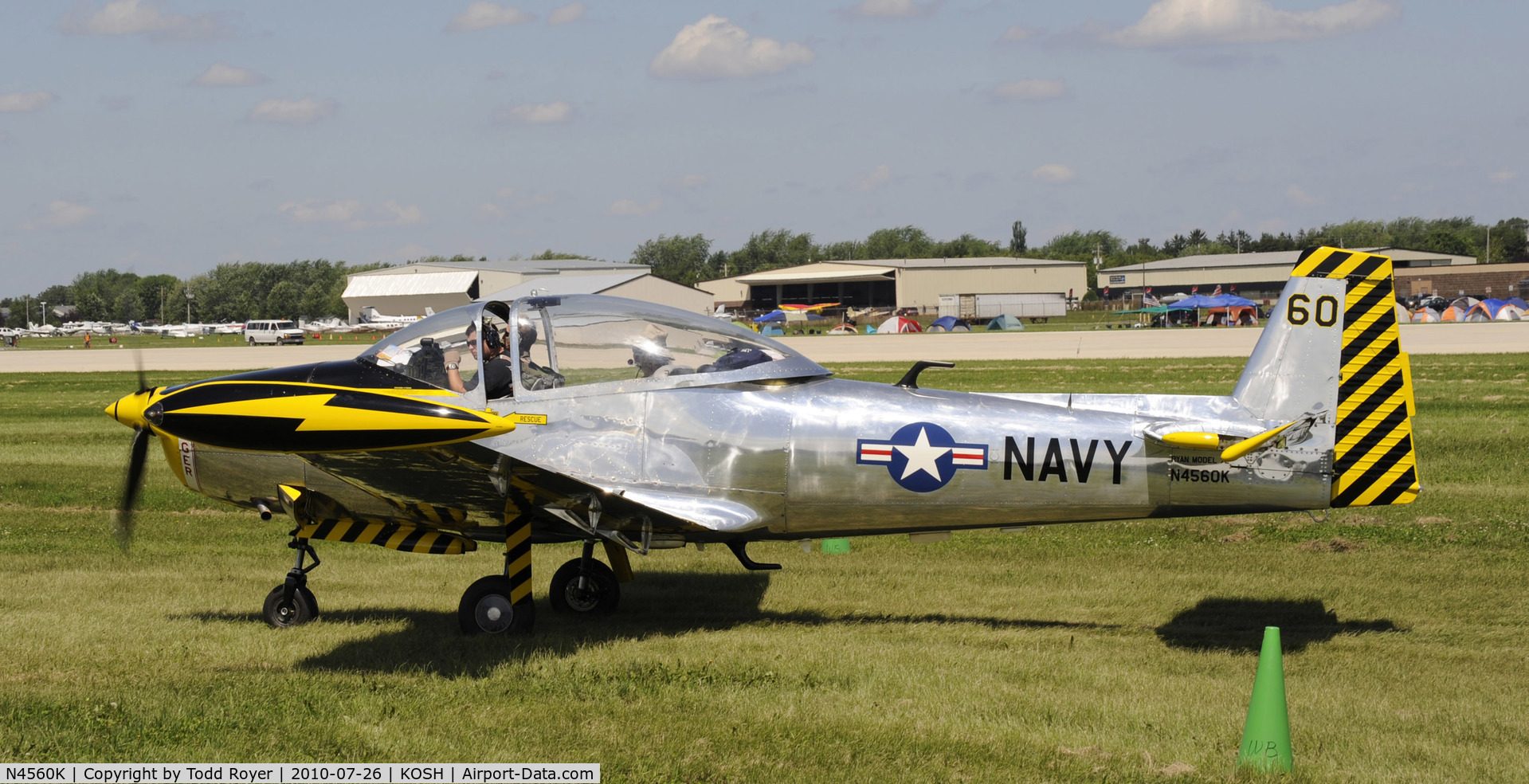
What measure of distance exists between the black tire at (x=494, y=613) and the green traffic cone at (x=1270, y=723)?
4.80 meters

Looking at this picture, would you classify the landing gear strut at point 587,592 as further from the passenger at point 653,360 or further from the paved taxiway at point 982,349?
the paved taxiway at point 982,349

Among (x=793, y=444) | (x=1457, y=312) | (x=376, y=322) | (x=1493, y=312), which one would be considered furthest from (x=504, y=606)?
(x=376, y=322)

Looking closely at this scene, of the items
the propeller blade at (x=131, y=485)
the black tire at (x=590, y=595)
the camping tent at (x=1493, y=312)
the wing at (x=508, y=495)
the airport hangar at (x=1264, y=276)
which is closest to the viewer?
the wing at (x=508, y=495)

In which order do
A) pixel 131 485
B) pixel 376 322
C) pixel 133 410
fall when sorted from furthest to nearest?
1. pixel 376 322
2. pixel 131 485
3. pixel 133 410

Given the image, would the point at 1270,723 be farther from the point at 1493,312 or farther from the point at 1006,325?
the point at 1006,325

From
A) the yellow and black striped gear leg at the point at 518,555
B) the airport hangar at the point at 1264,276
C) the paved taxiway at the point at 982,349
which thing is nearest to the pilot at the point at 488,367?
the yellow and black striped gear leg at the point at 518,555

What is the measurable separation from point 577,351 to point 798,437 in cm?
156

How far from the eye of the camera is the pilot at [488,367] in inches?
308

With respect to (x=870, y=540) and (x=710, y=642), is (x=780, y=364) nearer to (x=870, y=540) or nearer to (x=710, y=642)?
(x=710, y=642)

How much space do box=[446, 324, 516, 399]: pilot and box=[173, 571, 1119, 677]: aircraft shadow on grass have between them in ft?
5.61

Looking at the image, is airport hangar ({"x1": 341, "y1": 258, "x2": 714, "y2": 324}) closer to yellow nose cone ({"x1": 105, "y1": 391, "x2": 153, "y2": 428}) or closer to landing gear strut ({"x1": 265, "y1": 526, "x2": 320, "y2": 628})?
landing gear strut ({"x1": 265, "y1": 526, "x2": 320, "y2": 628})

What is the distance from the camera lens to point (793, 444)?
7.85 metres

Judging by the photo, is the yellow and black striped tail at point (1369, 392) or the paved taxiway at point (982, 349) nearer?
the yellow and black striped tail at point (1369, 392)

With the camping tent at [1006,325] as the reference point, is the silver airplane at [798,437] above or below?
above
